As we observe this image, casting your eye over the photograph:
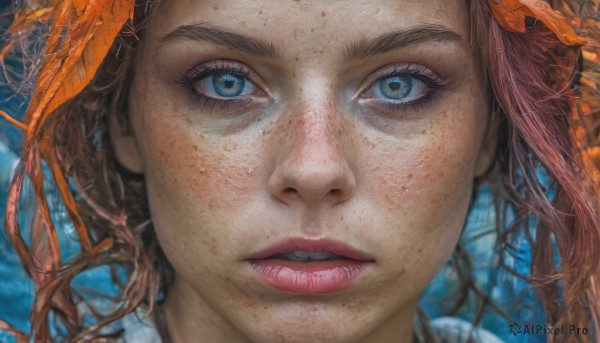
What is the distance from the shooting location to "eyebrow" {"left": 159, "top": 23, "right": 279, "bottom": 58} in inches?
63.9

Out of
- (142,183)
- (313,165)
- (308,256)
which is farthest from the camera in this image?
(142,183)

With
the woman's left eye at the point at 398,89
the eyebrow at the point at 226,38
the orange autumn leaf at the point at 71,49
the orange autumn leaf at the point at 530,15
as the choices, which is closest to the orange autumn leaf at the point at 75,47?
the orange autumn leaf at the point at 71,49

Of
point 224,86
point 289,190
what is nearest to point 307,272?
point 289,190

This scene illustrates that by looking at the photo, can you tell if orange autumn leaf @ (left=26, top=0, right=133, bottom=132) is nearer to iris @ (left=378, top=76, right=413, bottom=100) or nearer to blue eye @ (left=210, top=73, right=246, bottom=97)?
blue eye @ (left=210, top=73, right=246, bottom=97)

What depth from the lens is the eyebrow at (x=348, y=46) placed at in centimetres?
162

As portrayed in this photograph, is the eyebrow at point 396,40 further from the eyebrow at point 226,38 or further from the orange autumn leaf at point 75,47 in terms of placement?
the orange autumn leaf at point 75,47

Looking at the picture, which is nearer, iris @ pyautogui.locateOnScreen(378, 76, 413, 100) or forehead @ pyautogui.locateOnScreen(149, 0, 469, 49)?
forehead @ pyautogui.locateOnScreen(149, 0, 469, 49)

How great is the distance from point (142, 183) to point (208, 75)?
1.30ft

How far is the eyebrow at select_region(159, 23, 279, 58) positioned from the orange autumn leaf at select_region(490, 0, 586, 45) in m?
0.43

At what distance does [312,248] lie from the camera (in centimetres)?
161

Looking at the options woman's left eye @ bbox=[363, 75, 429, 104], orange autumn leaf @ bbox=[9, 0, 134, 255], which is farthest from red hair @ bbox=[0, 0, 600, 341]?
woman's left eye @ bbox=[363, 75, 429, 104]

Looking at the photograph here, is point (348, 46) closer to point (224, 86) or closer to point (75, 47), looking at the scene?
point (224, 86)

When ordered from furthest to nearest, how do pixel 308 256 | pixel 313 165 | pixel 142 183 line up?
pixel 142 183 → pixel 308 256 → pixel 313 165

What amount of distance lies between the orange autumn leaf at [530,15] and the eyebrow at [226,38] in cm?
43
